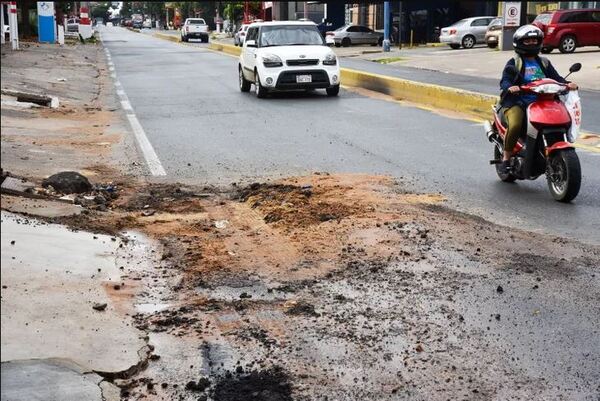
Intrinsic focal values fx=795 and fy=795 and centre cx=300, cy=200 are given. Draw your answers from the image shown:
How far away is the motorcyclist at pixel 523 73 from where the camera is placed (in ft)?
26.0

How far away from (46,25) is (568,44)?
3001cm

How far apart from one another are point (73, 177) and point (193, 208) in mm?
1446

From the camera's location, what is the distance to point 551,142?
25.4ft

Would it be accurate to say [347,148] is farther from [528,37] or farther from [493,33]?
[493,33]

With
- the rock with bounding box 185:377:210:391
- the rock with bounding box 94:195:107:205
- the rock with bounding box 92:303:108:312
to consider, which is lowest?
the rock with bounding box 185:377:210:391

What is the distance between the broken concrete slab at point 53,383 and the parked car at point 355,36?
159 ft

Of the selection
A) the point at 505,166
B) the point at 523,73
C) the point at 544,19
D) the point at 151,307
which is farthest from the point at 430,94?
the point at 544,19

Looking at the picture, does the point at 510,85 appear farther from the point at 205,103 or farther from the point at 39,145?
the point at 205,103

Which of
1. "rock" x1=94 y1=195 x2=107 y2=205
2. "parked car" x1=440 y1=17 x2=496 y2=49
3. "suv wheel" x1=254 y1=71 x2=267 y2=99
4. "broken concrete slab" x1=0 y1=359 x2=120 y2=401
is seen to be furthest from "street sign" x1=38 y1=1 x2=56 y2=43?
"broken concrete slab" x1=0 y1=359 x2=120 y2=401

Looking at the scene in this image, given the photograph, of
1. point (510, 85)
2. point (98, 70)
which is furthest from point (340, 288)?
point (98, 70)

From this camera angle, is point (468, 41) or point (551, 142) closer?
point (551, 142)

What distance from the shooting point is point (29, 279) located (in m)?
4.38

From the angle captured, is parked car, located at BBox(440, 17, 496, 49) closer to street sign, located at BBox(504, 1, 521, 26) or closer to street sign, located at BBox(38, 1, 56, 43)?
street sign, located at BBox(504, 1, 521, 26)

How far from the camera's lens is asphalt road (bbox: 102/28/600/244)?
7.70 m
